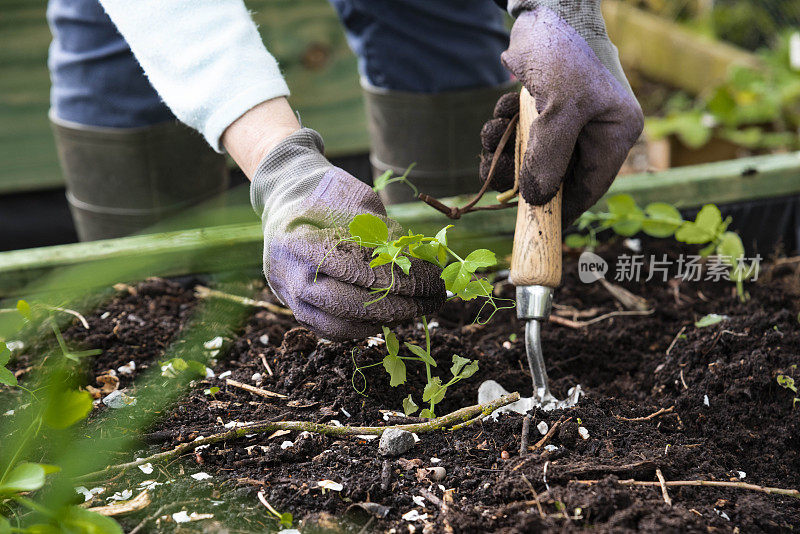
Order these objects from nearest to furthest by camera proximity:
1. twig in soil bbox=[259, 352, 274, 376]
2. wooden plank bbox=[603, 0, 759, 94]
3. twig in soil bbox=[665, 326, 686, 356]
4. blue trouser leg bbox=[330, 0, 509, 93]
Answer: twig in soil bbox=[259, 352, 274, 376] → twig in soil bbox=[665, 326, 686, 356] → blue trouser leg bbox=[330, 0, 509, 93] → wooden plank bbox=[603, 0, 759, 94]

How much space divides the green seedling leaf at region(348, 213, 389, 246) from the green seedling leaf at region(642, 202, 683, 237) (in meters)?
0.81

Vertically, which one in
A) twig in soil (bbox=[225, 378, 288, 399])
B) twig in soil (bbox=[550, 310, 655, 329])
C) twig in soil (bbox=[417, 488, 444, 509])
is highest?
twig in soil (bbox=[417, 488, 444, 509])

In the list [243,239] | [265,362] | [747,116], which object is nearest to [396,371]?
[265,362]

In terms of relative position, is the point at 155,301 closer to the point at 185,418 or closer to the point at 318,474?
the point at 185,418

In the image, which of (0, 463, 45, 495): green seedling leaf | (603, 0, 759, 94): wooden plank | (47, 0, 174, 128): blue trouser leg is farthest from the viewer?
(603, 0, 759, 94): wooden plank

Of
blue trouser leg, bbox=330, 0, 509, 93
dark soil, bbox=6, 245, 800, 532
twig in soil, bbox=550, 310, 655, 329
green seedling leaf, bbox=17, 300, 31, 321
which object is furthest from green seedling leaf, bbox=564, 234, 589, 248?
green seedling leaf, bbox=17, 300, 31, 321

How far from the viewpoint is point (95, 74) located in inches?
Answer: 74.1

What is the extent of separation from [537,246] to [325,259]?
31cm

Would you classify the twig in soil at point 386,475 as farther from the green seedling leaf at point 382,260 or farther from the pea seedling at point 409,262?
the green seedling leaf at point 382,260

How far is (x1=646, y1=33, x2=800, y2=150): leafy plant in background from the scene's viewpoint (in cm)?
287

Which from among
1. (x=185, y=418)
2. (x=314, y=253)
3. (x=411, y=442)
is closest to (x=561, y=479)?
(x=411, y=442)

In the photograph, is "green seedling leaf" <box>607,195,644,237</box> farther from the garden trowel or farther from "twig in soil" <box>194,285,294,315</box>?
"twig in soil" <box>194,285,294,315</box>

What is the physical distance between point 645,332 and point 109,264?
3.43 feet

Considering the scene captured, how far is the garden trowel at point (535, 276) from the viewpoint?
3.59 feet
